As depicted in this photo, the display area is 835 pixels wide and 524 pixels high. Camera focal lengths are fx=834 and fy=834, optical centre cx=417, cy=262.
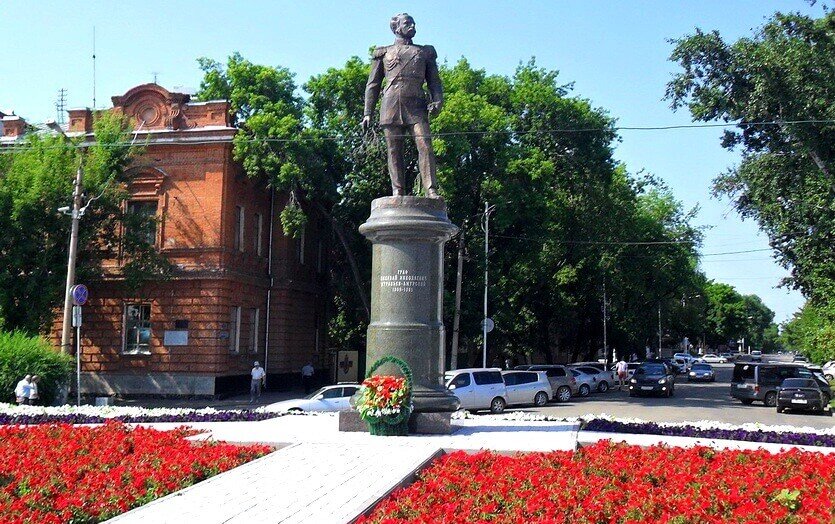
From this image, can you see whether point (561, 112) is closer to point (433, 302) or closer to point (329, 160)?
point (329, 160)

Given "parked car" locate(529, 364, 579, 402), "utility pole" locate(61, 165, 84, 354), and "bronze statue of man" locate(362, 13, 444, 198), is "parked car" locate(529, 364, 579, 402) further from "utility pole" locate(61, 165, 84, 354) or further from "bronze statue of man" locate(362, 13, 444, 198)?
"bronze statue of man" locate(362, 13, 444, 198)

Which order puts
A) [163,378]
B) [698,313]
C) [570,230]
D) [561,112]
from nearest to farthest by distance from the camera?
[163,378]
[561,112]
[570,230]
[698,313]

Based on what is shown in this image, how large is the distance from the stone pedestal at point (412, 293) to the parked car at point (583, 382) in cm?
2589

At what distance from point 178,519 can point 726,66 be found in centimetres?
2706

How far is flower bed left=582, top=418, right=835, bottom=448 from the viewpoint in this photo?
12406 millimetres

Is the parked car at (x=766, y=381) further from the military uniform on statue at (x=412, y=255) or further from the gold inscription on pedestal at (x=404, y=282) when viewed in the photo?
the gold inscription on pedestal at (x=404, y=282)

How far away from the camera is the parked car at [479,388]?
26.7m

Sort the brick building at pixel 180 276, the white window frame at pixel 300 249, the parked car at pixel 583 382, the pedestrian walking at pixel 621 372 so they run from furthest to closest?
the pedestrian walking at pixel 621 372
the white window frame at pixel 300 249
the parked car at pixel 583 382
the brick building at pixel 180 276

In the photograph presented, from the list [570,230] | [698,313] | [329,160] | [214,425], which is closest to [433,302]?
[214,425]

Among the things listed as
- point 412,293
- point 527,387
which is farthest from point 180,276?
point 412,293

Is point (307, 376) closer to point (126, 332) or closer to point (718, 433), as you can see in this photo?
point (126, 332)

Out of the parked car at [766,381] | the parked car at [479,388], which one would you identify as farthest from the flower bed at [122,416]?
the parked car at [766,381]

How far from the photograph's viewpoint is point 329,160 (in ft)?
115

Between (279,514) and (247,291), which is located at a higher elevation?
(247,291)
